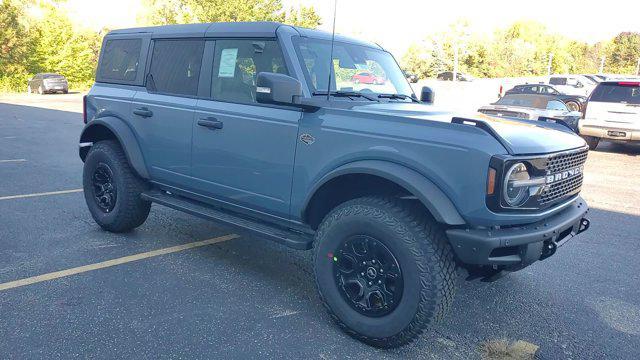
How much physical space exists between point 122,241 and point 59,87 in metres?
33.1

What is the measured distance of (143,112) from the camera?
458 cm

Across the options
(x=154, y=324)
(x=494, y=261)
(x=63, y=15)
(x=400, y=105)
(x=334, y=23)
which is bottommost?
(x=154, y=324)

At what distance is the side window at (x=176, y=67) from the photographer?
170 inches

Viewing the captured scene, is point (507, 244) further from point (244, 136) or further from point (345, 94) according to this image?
point (244, 136)

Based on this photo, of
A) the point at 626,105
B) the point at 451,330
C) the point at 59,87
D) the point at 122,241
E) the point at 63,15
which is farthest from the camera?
the point at 63,15

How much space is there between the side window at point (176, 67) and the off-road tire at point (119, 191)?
2.56 ft

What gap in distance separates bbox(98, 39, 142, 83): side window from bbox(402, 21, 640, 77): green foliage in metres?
56.5

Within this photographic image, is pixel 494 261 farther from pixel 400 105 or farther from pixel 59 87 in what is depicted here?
pixel 59 87

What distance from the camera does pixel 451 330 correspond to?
11.1 feet

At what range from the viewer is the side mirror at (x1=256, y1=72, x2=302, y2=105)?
10.5ft

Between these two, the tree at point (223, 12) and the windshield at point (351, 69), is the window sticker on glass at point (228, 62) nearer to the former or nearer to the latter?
the windshield at point (351, 69)

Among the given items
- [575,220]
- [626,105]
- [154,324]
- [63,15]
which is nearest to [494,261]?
[575,220]

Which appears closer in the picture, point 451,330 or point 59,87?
point 451,330

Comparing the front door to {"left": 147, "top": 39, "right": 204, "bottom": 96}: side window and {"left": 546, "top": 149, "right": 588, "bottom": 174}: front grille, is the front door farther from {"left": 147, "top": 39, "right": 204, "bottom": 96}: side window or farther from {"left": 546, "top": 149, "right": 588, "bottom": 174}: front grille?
{"left": 546, "top": 149, "right": 588, "bottom": 174}: front grille
